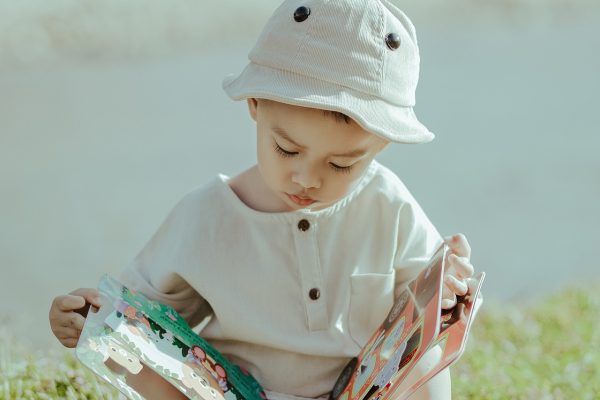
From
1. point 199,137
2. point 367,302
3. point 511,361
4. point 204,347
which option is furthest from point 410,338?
point 199,137

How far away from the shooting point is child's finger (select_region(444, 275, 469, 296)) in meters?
1.88

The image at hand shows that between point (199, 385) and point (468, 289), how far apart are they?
1.72 feet

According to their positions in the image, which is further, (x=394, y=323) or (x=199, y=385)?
(x=394, y=323)

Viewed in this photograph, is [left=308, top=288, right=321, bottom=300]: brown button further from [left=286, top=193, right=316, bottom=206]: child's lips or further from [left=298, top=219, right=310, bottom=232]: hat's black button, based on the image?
[left=286, top=193, right=316, bottom=206]: child's lips

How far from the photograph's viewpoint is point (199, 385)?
1852 mm

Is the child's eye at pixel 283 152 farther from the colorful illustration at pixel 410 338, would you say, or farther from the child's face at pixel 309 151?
the colorful illustration at pixel 410 338

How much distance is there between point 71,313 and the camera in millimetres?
1887

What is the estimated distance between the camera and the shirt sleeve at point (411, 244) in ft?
7.01

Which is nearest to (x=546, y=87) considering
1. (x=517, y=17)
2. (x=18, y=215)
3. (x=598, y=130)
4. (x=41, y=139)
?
(x=598, y=130)

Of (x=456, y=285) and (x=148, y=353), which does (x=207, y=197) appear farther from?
(x=456, y=285)

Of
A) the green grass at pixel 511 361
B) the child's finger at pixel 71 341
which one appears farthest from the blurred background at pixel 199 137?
the child's finger at pixel 71 341

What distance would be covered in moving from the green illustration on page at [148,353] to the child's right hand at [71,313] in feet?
0.09

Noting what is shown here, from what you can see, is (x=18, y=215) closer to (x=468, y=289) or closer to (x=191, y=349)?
(x=191, y=349)

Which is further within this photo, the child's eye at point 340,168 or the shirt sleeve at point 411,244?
the shirt sleeve at point 411,244
